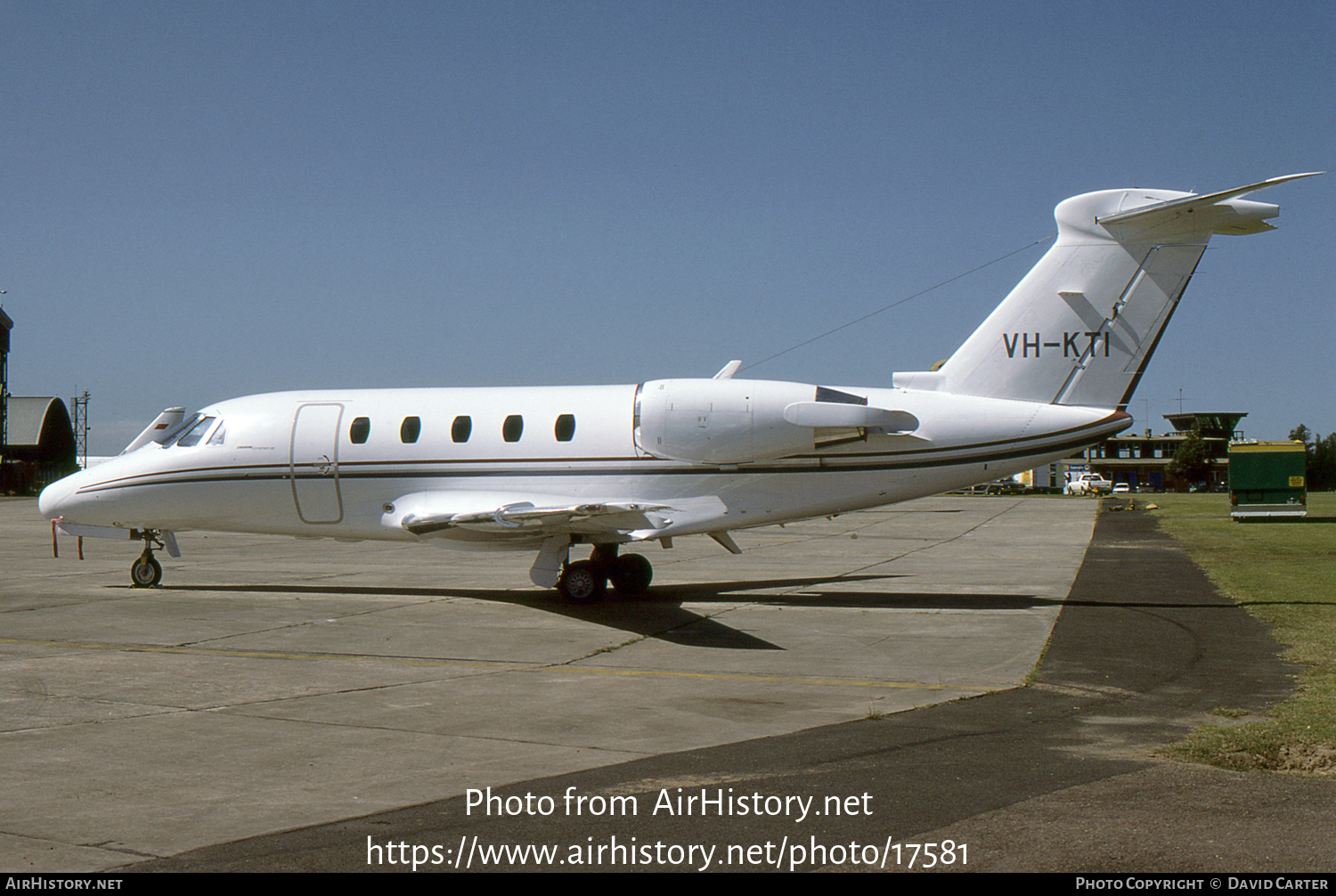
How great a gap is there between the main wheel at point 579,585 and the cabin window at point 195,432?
660 cm

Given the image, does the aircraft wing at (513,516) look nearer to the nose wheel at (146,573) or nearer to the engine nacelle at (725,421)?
the engine nacelle at (725,421)

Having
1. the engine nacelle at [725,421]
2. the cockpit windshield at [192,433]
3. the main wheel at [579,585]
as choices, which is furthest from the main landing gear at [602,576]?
the cockpit windshield at [192,433]

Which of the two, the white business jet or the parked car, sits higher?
the white business jet

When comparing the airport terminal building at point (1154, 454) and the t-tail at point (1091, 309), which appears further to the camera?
the airport terminal building at point (1154, 454)

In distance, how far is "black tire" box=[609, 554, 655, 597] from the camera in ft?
53.6

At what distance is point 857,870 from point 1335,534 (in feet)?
101

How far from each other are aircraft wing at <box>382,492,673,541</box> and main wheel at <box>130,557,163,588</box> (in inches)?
172

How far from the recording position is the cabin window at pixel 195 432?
17.2m

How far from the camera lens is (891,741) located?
292 inches

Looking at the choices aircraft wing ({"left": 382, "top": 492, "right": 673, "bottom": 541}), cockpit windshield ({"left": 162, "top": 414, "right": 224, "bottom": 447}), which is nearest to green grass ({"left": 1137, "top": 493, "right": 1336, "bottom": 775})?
aircraft wing ({"left": 382, "top": 492, "right": 673, "bottom": 541})

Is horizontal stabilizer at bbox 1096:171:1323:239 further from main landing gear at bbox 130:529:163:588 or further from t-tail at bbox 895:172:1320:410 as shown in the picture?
main landing gear at bbox 130:529:163:588

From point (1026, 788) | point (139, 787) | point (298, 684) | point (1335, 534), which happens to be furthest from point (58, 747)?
point (1335, 534)

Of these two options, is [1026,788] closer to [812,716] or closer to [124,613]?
[812,716]

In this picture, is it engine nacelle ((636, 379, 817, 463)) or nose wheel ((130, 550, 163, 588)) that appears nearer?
engine nacelle ((636, 379, 817, 463))
